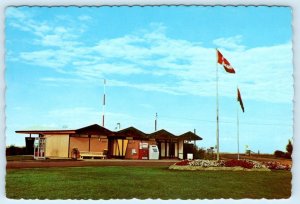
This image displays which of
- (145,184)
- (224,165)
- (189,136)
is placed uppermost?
(189,136)

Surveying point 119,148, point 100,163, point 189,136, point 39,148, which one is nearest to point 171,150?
point 189,136

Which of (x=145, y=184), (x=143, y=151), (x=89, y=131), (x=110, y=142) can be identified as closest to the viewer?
(x=145, y=184)

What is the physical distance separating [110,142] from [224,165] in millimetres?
1256

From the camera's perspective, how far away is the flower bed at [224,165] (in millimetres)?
8359

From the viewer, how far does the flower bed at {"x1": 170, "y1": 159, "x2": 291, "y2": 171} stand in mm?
8359

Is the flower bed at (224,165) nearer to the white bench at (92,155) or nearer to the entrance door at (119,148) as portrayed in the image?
the entrance door at (119,148)

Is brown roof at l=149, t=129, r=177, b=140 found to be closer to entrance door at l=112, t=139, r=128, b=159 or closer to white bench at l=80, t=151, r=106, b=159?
entrance door at l=112, t=139, r=128, b=159

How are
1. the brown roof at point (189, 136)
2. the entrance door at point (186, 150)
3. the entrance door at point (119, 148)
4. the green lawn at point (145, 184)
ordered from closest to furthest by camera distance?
the green lawn at point (145, 184) → the brown roof at point (189, 136) → the entrance door at point (186, 150) → the entrance door at point (119, 148)

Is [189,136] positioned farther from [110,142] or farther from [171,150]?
[110,142]

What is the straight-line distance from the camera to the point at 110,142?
8773 millimetres

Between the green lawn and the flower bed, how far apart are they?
55mm

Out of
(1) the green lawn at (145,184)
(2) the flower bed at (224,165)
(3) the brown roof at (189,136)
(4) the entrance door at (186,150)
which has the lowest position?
(1) the green lawn at (145,184)

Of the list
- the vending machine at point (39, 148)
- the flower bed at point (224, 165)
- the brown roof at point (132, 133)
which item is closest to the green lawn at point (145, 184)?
the flower bed at point (224, 165)

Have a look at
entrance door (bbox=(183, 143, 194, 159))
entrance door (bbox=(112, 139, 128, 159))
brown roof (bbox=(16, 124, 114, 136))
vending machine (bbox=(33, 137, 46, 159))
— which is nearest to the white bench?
entrance door (bbox=(112, 139, 128, 159))
